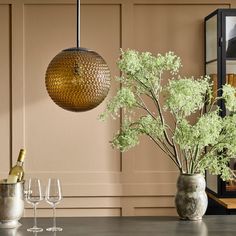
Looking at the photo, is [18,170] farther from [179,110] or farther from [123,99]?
[179,110]

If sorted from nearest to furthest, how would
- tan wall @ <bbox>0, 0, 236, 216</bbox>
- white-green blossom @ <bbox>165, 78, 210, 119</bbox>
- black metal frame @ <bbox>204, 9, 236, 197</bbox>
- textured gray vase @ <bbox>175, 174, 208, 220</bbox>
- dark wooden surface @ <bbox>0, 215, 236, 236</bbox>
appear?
1. dark wooden surface @ <bbox>0, 215, 236, 236</bbox>
2. white-green blossom @ <bbox>165, 78, 210, 119</bbox>
3. textured gray vase @ <bbox>175, 174, 208, 220</bbox>
4. black metal frame @ <bbox>204, 9, 236, 197</bbox>
5. tan wall @ <bbox>0, 0, 236, 216</bbox>

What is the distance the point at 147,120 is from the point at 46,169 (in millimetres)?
1734

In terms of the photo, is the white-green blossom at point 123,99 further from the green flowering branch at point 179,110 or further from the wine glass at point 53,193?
the wine glass at point 53,193

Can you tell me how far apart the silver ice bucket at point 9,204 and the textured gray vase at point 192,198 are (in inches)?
28.6

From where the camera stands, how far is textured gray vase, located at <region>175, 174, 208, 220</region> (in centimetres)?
246

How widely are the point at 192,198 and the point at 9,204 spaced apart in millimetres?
805

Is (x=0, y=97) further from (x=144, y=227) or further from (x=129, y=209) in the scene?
(x=144, y=227)

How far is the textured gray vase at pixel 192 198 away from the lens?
2.46 meters

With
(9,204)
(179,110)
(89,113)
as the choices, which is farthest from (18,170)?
(89,113)

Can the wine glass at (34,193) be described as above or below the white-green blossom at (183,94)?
below

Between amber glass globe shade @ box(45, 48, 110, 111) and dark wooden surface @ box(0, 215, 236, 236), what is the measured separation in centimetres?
52

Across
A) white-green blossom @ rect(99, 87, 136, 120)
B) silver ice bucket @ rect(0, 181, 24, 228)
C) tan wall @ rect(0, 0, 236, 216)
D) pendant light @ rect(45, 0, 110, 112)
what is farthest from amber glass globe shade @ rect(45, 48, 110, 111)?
tan wall @ rect(0, 0, 236, 216)

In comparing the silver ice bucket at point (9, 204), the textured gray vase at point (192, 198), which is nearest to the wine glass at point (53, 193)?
the silver ice bucket at point (9, 204)

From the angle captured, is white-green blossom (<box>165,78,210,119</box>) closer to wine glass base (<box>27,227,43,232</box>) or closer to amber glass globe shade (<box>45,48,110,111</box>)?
amber glass globe shade (<box>45,48,110,111</box>)
